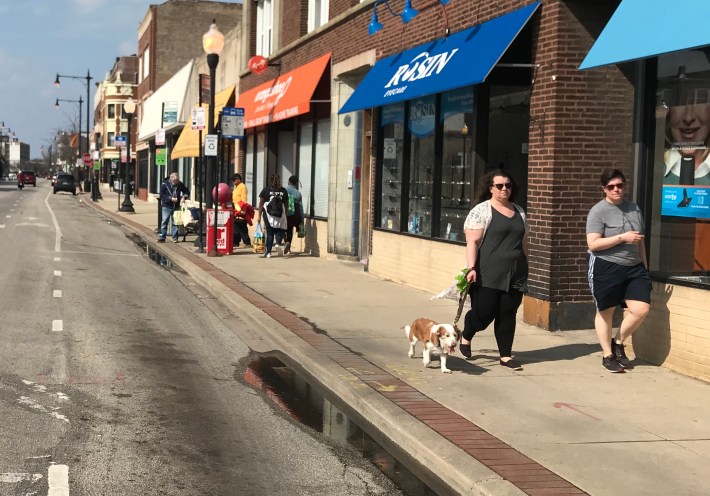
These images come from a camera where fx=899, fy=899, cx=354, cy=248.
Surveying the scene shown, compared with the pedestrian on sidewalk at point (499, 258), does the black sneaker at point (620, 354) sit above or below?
below

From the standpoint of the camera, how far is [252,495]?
202 inches

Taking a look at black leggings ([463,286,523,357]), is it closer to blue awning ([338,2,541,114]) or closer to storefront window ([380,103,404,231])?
blue awning ([338,2,541,114])

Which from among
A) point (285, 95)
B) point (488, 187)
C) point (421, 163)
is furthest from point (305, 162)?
point (488, 187)

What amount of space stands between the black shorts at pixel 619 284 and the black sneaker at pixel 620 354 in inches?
16.8

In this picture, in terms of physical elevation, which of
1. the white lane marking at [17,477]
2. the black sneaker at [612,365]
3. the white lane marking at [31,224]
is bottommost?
the white lane marking at [17,477]

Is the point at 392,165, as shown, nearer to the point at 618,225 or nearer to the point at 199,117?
the point at 199,117

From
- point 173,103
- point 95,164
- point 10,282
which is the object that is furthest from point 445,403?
point 95,164

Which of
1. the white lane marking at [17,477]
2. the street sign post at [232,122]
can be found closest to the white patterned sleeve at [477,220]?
the white lane marking at [17,477]

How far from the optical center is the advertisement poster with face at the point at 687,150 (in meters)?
8.51

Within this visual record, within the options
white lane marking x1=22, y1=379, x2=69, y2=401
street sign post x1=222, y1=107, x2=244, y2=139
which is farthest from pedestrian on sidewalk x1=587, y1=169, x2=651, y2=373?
street sign post x1=222, y1=107, x2=244, y2=139

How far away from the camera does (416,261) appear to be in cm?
1454

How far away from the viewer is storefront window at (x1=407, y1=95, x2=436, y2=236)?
14.3m

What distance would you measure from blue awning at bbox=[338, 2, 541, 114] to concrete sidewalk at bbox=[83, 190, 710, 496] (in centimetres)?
314

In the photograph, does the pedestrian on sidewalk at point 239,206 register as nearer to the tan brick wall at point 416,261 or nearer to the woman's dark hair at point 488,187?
the tan brick wall at point 416,261
